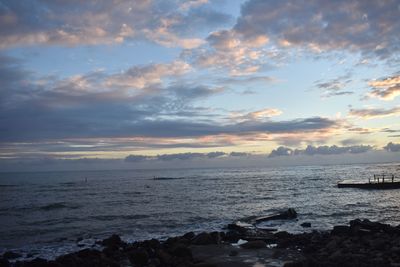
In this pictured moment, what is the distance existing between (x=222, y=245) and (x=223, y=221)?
38.7 feet

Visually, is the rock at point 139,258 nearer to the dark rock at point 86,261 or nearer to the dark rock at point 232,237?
the dark rock at point 86,261

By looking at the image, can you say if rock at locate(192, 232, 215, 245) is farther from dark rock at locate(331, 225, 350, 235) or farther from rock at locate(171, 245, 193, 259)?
dark rock at locate(331, 225, 350, 235)

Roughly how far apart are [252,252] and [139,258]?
5843mm

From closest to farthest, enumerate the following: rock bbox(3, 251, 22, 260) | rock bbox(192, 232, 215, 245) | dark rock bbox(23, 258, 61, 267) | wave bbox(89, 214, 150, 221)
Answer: dark rock bbox(23, 258, 61, 267) < rock bbox(3, 251, 22, 260) < rock bbox(192, 232, 215, 245) < wave bbox(89, 214, 150, 221)

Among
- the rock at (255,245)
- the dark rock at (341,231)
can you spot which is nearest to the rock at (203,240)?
the rock at (255,245)

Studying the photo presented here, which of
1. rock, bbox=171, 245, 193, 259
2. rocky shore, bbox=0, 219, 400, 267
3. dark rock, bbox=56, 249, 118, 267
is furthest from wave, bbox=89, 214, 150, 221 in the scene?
rock, bbox=171, 245, 193, 259

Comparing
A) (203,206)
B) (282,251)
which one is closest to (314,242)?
(282,251)

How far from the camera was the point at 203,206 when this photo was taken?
4522cm

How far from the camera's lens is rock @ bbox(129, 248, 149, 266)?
18109 millimetres

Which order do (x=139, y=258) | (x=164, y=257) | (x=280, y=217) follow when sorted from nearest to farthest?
(x=164, y=257)
(x=139, y=258)
(x=280, y=217)

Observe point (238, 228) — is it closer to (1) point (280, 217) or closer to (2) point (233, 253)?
(1) point (280, 217)

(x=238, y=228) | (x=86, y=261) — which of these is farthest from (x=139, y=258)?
(x=238, y=228)

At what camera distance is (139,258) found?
18.2m

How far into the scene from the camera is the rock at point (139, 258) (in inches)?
713
